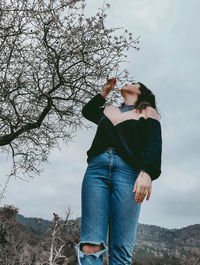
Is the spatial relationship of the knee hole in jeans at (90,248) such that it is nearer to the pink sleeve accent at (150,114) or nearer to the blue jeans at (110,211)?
the blue jeans at (110,211)

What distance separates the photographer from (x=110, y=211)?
2.19 m

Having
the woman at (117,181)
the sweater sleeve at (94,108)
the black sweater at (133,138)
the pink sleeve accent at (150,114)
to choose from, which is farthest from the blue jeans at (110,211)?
the sweater sleeve at (94,108)

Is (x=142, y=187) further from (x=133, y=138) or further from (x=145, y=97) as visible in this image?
(x=145, y=97)

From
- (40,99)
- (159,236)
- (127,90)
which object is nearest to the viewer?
(127,90)

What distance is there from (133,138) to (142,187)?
43 cm

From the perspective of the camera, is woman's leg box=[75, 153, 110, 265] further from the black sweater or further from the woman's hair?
the woman's hair

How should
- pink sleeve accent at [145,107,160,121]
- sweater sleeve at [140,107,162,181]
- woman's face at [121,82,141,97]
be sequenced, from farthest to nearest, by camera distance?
woman's face at [121,82,141,97] → pink sleeve accent at [145,107,160,121] → sweater sleeve at [140,107,162,181]

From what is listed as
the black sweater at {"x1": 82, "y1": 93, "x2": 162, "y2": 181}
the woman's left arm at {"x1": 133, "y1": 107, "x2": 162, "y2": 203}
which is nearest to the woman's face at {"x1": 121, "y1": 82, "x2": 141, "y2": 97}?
the black sweater at {"x1": 82, "y1": 93, "x2": 162, "y2": 181}

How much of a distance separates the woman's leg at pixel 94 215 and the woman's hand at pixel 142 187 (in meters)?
0.21

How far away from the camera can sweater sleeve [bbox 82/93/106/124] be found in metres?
2.80

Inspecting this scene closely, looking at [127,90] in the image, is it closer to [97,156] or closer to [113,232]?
[97,156]

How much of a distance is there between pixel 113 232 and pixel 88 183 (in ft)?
1.25

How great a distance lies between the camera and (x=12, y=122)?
30.1 ft

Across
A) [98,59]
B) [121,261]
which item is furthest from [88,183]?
[98,59]
